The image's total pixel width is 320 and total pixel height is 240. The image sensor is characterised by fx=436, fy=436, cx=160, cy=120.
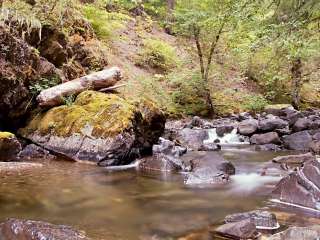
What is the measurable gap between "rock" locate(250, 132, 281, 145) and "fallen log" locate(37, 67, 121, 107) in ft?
13.6

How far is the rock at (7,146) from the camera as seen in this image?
8133 millimetres

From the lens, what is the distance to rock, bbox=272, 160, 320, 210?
5297mm

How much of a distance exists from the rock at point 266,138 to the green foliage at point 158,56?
762 cm

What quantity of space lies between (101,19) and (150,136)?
8776mm

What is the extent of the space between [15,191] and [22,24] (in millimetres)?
5478

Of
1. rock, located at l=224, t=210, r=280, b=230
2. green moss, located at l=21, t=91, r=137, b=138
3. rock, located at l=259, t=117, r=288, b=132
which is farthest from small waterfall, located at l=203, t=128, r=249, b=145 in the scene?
rock, located at l=224, t=210, r=280, b=230

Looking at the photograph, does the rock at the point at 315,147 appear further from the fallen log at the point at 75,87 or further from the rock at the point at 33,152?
the rock at the point at 33,152

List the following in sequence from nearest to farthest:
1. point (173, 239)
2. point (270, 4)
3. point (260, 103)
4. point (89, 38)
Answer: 1. point (173, 239)
2. point (270, 4)
3. point (89, 38)
4. point (260, 103)

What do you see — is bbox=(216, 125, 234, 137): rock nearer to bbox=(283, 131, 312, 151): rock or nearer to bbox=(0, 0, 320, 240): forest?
bbox=(0, 0, 320, 240): forest

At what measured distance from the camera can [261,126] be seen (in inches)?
512

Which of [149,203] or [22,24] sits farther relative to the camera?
[22,24]

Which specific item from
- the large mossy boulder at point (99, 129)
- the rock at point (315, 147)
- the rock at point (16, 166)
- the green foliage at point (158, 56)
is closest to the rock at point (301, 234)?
the rock at point (16, 166)

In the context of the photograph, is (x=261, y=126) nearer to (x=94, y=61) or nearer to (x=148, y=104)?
(x=148, y=104)

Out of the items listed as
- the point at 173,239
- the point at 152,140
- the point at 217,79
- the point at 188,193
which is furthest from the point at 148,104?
the point at 217,79
